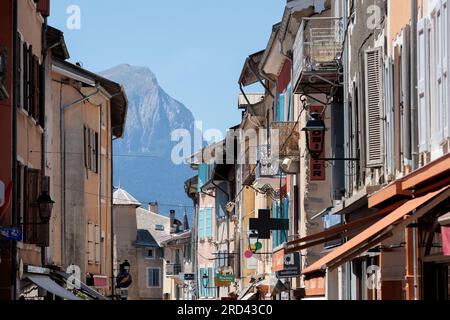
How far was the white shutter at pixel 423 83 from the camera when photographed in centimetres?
1684

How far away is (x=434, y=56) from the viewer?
16328 millimetres

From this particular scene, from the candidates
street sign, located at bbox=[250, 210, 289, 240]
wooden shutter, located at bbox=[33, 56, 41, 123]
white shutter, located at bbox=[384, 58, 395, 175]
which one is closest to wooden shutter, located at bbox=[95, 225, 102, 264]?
street sign, located at bbox=[250, 210, 289, 240]

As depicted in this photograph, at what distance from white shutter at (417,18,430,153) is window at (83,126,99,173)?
26984mm

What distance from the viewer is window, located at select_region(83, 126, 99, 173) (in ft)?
144

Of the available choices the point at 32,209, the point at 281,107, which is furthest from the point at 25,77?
the point at 281,107

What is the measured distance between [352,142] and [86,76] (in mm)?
19865

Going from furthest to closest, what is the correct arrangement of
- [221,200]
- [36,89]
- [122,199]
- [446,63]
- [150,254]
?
[150,254] < [122,199] < [221,200] < [36,89] < [446,63]

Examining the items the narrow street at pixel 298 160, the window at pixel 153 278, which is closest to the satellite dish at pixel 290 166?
the narrow street at pixel 298 160

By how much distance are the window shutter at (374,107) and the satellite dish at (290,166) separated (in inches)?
523

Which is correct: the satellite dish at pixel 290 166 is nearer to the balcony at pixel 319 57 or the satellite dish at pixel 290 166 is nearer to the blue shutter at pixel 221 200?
the balcony at pixel 319 57

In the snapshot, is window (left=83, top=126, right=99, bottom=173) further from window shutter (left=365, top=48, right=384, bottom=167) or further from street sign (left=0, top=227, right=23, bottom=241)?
window shutter (left=365, top=48, right=384, bottom=167)

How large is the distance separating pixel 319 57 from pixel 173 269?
221 ft

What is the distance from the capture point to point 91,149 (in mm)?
45375

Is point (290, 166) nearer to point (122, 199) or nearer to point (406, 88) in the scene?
point (406, 88)
